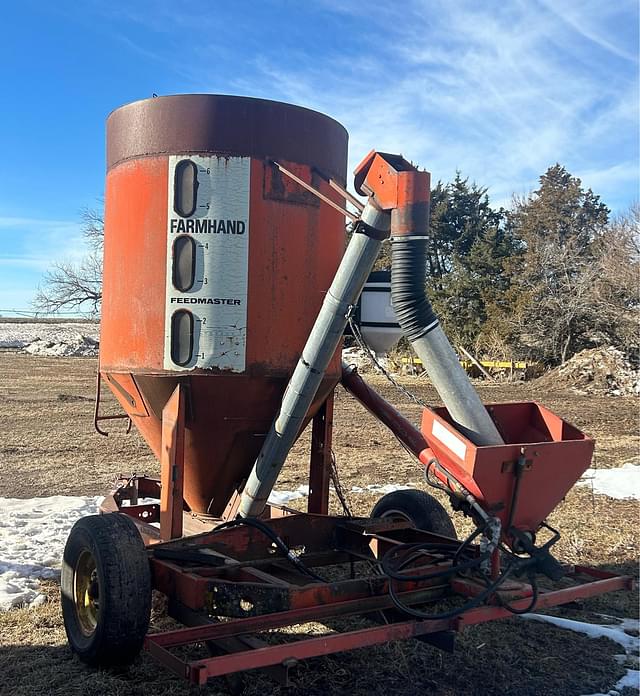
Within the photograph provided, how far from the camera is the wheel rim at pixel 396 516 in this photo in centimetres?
555

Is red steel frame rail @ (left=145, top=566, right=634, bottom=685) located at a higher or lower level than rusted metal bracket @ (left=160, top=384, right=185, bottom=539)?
lower

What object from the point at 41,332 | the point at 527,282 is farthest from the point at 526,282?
the point at 41,332

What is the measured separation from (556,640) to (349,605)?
5.06 ft

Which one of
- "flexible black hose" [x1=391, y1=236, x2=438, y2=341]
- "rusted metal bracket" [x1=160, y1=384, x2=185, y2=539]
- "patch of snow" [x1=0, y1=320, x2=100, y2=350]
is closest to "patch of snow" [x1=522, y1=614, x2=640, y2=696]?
"flexible black hose" [x1=391, y1=236, x2=438, y2=341]

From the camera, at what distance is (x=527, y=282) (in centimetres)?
2827

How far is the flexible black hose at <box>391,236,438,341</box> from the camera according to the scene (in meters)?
4.07

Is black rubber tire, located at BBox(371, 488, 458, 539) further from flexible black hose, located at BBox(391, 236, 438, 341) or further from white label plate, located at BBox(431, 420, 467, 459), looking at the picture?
flexible black hose, located at BBox(391, 236, 438, 341)

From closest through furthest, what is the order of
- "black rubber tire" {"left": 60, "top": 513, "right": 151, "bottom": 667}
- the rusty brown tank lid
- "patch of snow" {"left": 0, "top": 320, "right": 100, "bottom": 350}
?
"black rubber tire" {"left": 60, "top": 513, "right": 151, "bottom": 667} < the rusty brown tank lid < "patch of snow" {"left": 0, "top": 320, "right": 100, "bottom": 350}

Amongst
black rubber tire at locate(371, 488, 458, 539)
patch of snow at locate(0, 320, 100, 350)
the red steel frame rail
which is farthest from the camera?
patch of snow at locate(0, 320, 100, 350)

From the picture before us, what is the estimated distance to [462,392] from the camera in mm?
4141

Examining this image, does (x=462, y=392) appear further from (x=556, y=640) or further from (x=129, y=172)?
(x=129, y=172)

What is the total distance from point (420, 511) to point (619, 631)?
150cm

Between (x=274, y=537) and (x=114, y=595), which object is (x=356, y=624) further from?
(x=114, y=595)

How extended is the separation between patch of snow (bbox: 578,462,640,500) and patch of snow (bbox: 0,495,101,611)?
5.62 metres
